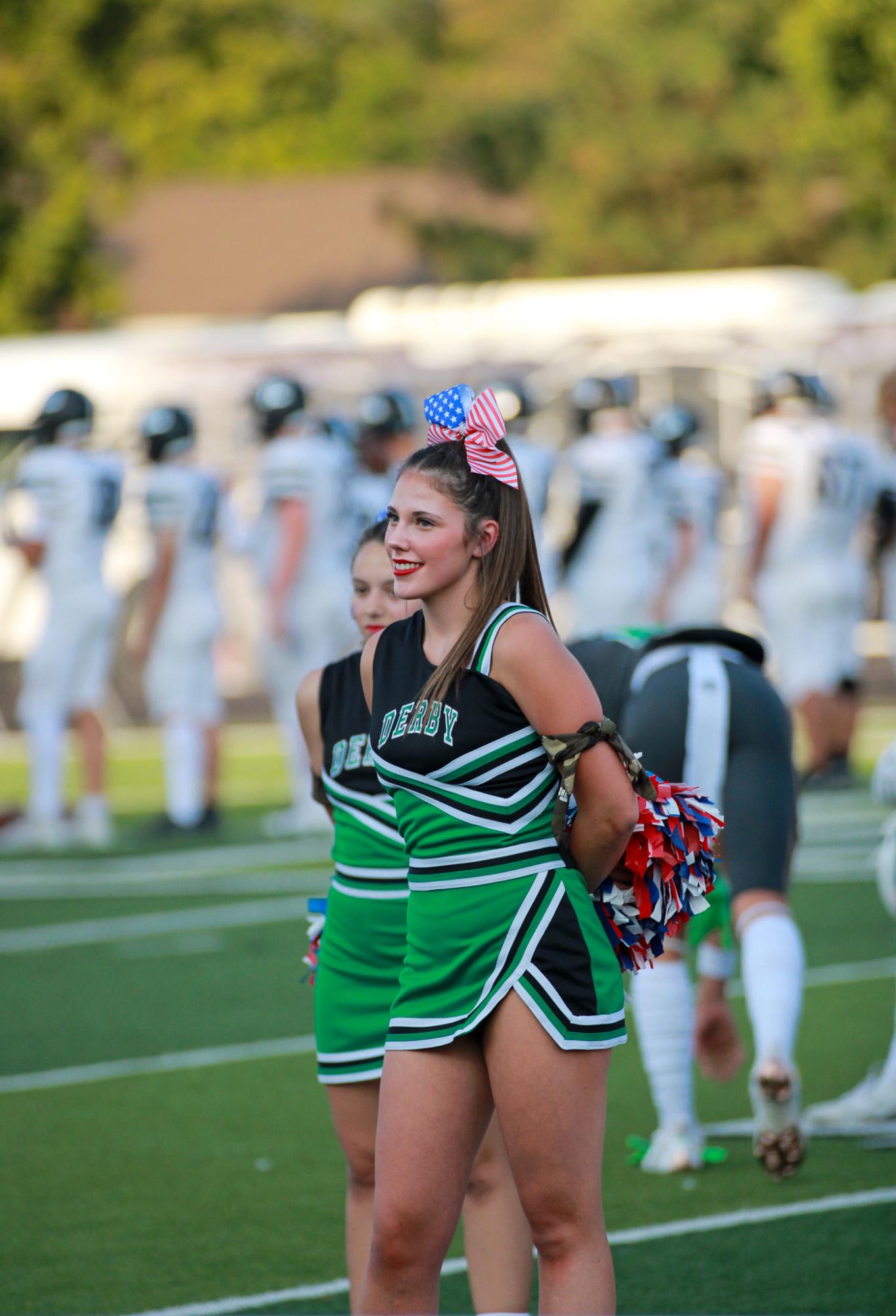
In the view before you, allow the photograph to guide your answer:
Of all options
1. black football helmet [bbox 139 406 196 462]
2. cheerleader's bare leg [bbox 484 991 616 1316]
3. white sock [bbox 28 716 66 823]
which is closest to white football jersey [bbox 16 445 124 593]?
black football helmet [bbox 139 406 196 462]

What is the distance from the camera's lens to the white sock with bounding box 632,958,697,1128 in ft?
17.8

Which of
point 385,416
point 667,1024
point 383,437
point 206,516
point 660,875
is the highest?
point 385,416

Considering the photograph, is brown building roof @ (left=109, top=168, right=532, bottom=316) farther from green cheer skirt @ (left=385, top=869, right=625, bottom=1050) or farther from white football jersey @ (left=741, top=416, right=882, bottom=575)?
green cheer skirt @ (left=385, top=869, right=625, bottom=1050)

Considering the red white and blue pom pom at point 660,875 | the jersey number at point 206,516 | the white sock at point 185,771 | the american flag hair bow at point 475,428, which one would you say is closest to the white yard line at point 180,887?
the white sock at point 185,771

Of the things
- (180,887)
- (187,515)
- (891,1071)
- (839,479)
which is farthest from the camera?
(839,479)

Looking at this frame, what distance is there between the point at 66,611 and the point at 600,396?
4.24 meters

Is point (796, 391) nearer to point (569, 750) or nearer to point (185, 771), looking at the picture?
point (185, 771)

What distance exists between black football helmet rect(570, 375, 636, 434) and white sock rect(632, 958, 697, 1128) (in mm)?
Result: 9559

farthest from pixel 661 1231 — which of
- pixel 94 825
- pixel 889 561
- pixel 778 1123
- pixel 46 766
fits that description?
pixel 889 561

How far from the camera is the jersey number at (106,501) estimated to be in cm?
1262

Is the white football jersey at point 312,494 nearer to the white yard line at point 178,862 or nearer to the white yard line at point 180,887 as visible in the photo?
the white yard line at point 178,862

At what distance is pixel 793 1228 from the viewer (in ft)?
16.8

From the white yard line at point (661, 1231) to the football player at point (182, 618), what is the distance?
7805mm

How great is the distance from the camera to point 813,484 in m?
14.0
